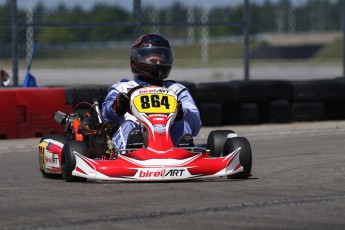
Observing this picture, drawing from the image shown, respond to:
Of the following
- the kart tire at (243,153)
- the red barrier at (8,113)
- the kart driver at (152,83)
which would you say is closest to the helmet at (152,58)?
the kart driver at (152,83)

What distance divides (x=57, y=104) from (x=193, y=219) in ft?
24.8

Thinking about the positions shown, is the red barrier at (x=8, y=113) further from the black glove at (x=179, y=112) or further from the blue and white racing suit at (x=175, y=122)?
the black glove at (x=179, y=112)

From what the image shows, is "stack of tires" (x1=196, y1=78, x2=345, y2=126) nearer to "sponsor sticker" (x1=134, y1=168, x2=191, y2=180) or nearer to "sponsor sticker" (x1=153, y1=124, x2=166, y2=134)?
"sponsor sticker" (x1=153, y1=124, x2=166, y2=134)

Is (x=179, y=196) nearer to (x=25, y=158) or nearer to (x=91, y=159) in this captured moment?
(x=91, y=159)

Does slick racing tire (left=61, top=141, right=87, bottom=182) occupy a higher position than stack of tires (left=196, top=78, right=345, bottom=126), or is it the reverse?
slick racing tire (left=61, top=141, right=87, bottom=182)

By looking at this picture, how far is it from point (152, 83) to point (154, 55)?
259 millimetres

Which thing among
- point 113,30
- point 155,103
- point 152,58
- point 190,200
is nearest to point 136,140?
point 155,103

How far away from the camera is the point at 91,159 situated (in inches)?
334

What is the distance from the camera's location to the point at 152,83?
9.48 metres

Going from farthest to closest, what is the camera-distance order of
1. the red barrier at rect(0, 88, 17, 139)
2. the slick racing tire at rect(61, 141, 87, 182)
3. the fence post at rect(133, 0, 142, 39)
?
the fence post at rect(133, 0, 142, 39) < the red barrier at rect(0, 88, 17, 139) < the slick racing tire at rect(61, 141, 87, 182)

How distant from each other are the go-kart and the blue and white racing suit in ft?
0.35

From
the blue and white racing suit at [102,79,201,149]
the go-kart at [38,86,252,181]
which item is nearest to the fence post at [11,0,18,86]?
the go-kart at [38,86,252,181]

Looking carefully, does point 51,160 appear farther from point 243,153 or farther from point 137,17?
point 137,17

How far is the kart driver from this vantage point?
29.9 feet
